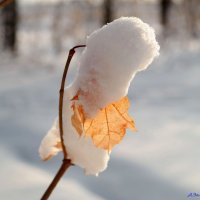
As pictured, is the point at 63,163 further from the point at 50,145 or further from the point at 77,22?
the point at 77,22

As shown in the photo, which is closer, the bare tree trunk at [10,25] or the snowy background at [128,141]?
the snowy background at [128,141]

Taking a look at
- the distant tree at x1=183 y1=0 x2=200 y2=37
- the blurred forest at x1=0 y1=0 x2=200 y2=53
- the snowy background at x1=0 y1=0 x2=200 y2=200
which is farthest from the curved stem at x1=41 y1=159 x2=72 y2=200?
the distant tree at x1=183 y1=0 x2=200 y2=37

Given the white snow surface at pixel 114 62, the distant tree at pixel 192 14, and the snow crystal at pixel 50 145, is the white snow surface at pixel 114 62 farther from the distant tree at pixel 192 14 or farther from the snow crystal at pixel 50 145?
the distant tree at pixel 192 14

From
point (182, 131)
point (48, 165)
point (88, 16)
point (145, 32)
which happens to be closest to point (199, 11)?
point (88, 16)

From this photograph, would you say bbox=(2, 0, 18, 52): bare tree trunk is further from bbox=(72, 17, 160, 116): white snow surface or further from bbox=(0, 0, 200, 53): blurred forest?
bbox=(72, 17, 160, 116): white snow surface

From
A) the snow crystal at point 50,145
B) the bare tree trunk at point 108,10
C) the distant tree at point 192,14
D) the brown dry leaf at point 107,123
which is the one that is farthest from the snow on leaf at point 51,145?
the bare tree trunk at point 108,10

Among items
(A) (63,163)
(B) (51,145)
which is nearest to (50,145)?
(B) (51,145)

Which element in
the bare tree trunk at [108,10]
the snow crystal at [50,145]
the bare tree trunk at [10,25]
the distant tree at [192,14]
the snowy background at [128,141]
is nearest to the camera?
the snow crystal at [50,145]
